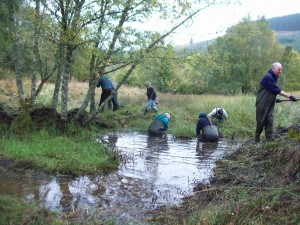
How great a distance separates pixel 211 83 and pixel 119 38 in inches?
1261

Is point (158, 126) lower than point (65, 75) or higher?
lower

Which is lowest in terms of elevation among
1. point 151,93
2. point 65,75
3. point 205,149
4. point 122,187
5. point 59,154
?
point 205,149

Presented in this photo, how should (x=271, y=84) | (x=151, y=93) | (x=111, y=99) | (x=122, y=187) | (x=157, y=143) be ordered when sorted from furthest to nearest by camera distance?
(x=151, y=93) < (x=111, y=99) < (x=157, y=143) < (x=271, y=84) < (x=122, y=187)

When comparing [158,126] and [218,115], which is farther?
[218,115]

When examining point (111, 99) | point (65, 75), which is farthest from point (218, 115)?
point (65, 75)

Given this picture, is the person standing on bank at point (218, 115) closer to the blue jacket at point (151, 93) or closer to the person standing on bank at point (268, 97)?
the blue jacket at point (151, 93)

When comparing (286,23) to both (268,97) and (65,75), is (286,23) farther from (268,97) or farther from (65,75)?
(65,75)

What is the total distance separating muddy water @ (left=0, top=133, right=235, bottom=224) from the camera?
4695 millimetres

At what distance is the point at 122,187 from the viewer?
18.9 feet

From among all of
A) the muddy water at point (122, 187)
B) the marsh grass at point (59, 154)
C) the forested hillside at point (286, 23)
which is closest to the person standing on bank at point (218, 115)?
the muddy water at point (122, 187)

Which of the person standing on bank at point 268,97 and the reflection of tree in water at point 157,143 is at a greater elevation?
the person standing on bank at point 268,97

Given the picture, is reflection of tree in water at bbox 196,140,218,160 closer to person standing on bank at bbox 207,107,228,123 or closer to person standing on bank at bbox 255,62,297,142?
person standing on bank at bbox 255,62,297,142

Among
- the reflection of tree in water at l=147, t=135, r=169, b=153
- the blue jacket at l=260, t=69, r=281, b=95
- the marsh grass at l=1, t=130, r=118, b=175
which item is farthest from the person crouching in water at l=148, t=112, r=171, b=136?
the blue jacket at l=260, t=69, r=281, b=95

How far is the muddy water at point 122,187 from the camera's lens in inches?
185
